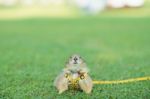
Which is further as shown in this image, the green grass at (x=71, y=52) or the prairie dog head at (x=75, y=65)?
the green grass at (x=71, y=52)

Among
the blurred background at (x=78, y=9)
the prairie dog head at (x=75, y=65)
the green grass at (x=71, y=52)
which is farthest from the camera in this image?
the blurred background at (x=78, y=9)

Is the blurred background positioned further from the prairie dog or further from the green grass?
the prairie dog

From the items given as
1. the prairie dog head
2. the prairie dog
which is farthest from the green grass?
the prairie dog head

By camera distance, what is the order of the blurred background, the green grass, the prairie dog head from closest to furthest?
the prairie dog head
the green grass
the blurred background

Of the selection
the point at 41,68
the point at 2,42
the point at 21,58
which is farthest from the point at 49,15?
the point at 41,68

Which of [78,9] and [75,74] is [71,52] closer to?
[75,74]

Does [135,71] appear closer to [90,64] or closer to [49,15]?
[90,64]

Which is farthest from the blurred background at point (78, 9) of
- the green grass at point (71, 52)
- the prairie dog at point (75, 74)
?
the prairie dog at point (75, 74)

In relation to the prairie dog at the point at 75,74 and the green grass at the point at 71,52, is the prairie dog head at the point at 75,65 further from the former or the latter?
the green grass at the point at 71,52

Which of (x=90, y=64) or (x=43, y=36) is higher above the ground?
(x=43, y=36)
